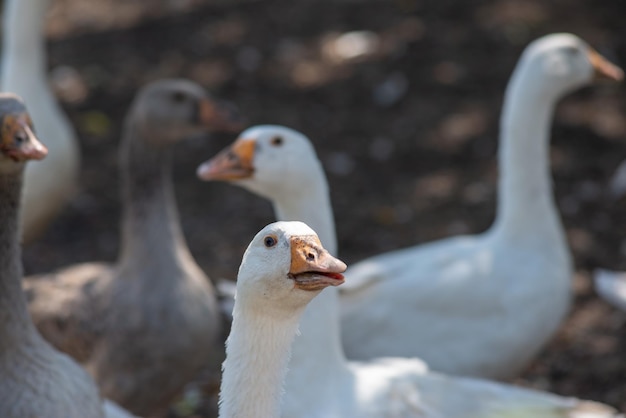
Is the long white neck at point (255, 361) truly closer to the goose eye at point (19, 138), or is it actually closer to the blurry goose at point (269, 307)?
the blurry goose at point (269, 307)

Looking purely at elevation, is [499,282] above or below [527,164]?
below

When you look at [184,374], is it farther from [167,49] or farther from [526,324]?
[167,49]

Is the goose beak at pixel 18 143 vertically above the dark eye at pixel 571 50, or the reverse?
the dark eye at pixel 571 50

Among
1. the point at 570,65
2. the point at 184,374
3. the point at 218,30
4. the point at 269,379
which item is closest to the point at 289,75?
the point at 218,30

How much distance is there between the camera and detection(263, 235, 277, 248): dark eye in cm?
273

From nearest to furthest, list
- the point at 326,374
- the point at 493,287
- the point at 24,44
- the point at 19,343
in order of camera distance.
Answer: the point at 19,343 < the point at 326,374 < the point at 493,287 < the point at 24,44

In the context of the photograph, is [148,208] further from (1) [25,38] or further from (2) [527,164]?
(1) [25,38]

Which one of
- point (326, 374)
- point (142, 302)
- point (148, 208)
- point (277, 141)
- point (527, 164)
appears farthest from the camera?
point (527, 164)

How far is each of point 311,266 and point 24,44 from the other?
13.6 feet

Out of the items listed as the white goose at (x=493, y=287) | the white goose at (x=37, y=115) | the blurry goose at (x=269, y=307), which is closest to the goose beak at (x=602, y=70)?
the white goose at (x=493, y=287)

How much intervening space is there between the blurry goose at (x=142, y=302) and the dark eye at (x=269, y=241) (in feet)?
6.52

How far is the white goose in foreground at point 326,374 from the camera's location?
12.7ft

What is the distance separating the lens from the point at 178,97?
5.07 meters

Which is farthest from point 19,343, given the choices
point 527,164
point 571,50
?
point 571,50
